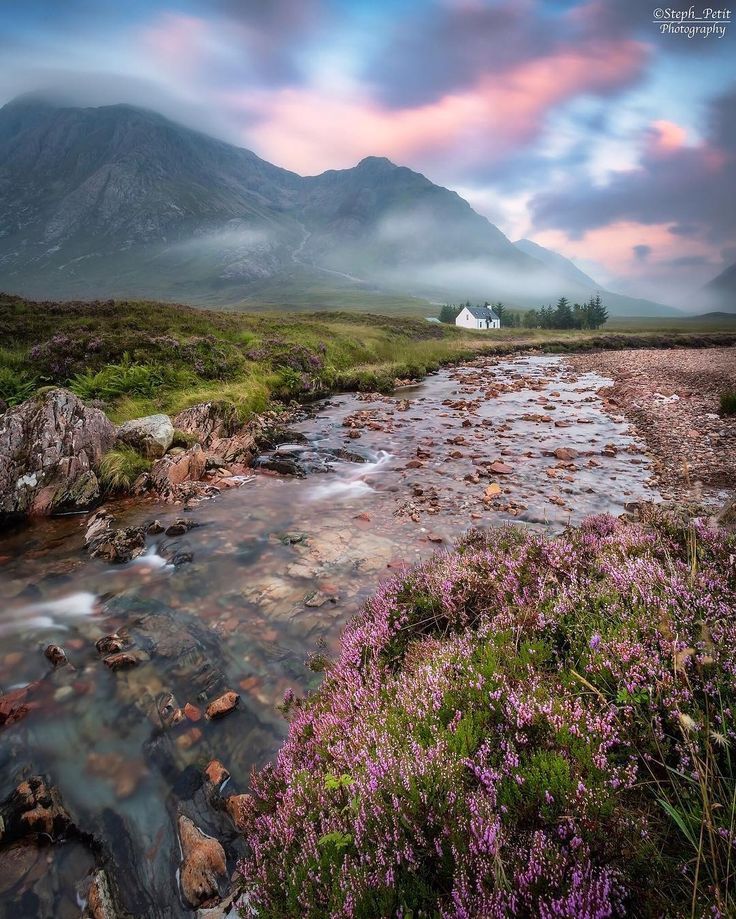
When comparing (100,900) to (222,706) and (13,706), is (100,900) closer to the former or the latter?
(222,706)

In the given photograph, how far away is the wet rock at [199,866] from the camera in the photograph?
3162mm

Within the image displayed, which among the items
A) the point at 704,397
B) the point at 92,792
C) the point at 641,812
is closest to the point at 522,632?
the point at 641,812

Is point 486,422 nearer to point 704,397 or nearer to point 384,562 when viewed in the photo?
point 704,397

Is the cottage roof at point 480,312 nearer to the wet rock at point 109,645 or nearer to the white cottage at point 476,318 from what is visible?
the white cottage at point 476,318

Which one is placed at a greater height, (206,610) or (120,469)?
(120,469)

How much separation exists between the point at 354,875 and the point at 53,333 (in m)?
24.8

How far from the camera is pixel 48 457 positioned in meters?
9.86

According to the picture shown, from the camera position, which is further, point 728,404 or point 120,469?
point 728,404

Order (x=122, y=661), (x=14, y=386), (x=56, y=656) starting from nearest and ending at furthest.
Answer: (x=122, y=661), (x=56, y=656), (x=14, y=386)

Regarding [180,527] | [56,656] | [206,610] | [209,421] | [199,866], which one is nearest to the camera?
[199,866]

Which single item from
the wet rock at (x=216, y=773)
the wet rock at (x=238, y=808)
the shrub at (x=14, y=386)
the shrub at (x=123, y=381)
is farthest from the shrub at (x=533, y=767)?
the shrub at (x=123, y=381)

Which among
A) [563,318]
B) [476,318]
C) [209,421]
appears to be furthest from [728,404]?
[476,318]

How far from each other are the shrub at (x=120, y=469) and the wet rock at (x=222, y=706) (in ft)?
23.6

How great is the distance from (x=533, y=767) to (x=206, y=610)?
5112mm
